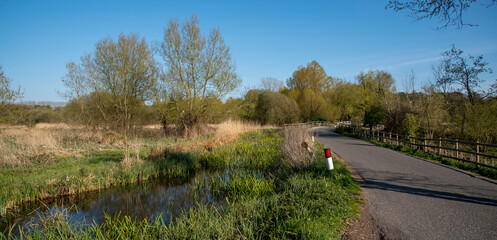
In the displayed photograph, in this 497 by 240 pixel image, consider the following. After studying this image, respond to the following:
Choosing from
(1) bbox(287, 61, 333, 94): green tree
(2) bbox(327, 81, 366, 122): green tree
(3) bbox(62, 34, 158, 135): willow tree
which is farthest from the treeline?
(1) bbox(287, 61, 333, 94): green tree

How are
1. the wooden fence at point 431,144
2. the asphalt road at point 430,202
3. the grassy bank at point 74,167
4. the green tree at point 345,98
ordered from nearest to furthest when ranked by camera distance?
the asphalt road at point 430,202
the grassy bank at point 74,167
the wooden fence at point 431,144
the green tree at point 345,98

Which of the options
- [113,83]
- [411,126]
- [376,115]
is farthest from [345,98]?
[113,83]

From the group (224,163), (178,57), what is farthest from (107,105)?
(224,163)

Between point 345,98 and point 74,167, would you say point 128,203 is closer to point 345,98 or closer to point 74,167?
point 74,167

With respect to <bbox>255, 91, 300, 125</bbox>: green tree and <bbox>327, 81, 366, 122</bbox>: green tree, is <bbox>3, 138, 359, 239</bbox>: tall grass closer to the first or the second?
<bbox>327, 81, 366, 122</bbox>: green tree

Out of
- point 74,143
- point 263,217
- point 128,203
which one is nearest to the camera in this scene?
point 263,217

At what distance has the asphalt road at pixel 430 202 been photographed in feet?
13.7

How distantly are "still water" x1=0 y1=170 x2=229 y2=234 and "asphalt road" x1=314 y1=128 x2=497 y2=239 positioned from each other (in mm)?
4203

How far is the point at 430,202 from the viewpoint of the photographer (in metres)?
5.43

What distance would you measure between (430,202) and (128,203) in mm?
8454

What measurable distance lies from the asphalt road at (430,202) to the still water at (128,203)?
13.8ft

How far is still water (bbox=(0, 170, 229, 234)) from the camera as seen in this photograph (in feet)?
22.4

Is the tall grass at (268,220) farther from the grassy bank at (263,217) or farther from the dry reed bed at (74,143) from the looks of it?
the dry reed bed at (74,143)

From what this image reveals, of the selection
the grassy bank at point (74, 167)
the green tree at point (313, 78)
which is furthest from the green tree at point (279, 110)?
the grassy bank at point (74, 167)
